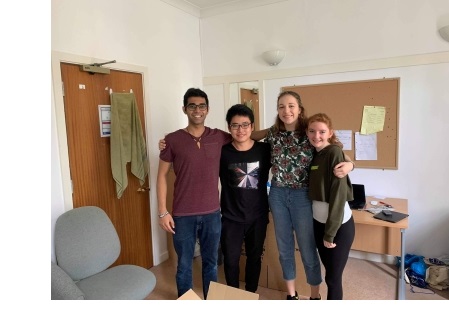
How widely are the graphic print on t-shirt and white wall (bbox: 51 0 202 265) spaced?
1186 millimetres

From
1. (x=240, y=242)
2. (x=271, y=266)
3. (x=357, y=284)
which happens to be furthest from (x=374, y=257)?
(x=240, y=242)

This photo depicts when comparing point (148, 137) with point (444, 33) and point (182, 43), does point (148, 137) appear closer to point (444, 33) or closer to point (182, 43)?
point (182, 43)

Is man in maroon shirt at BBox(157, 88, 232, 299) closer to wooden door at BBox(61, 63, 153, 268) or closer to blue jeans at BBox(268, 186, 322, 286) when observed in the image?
blue jeans at BBox(268, 186, 322, 286)

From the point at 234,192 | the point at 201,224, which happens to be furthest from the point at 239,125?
the point at 201,224

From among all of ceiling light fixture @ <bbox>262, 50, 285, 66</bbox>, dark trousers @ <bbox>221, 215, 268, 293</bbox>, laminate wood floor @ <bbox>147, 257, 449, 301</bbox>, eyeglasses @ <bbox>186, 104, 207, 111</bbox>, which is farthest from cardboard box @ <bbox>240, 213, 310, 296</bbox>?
ceiling light fixture @ <bbox>262, 50, 285, 66</bbox>

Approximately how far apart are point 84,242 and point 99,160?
0.66 meters

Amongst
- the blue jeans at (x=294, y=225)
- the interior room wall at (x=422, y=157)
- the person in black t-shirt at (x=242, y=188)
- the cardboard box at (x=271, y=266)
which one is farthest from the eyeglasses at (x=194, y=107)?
the interior room wall at (x=422, y=157)

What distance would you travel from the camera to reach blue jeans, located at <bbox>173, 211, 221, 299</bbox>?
1.93 meters

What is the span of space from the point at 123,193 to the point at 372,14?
266cm

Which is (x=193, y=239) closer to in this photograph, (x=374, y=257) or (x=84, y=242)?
(x=84, y=242)

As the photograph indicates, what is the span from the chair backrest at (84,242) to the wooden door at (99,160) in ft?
0.76

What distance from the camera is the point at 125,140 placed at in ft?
7.95

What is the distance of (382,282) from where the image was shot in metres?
2.49

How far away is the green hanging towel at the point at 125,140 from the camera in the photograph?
2.33 m
